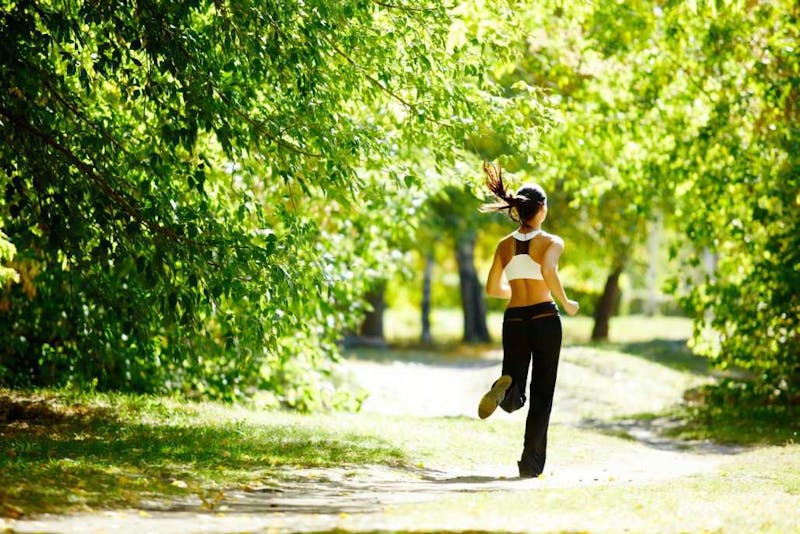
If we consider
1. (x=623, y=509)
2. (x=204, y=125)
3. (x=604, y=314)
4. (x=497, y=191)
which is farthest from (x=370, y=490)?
(x=604, y=314)

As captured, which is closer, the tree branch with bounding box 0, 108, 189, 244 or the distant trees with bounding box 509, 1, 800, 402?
the tree branch with bounding box 0, 108, 189, 244

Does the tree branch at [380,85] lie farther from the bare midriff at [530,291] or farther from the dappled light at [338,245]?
the bare midriff at [530,291]

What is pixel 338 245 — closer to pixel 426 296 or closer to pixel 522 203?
pixel 522 203

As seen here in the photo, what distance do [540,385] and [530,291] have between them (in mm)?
762

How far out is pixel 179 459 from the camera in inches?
345

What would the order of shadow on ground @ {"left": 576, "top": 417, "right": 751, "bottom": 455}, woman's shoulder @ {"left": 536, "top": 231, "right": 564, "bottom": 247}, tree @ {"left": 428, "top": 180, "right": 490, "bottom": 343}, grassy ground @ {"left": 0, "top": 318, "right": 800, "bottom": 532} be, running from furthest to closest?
tree @ {"left": 428, "top": 180, "right": 490, "bottom": 343}, shadow on ground @ {"left": 576, "top": 417, "right": 751, "bottom": 455}, woman's shoulder @ {"left": 536, "top": 231, "right": 564, "bottom": 247}, grassy ground @ {"left": 0, "top": 318, "right": 800, "bottom": 532}

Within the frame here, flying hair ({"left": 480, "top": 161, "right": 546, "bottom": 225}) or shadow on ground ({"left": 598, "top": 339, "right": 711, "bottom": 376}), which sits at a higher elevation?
flying hair ({"left": 480, "top": 161, "right": 546, "bottom": 225})

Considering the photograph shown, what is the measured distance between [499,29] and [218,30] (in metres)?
2.87

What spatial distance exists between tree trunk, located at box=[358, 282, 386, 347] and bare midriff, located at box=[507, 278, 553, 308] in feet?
79.5

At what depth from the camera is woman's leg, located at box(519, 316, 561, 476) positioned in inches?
352

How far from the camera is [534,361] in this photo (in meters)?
9.07

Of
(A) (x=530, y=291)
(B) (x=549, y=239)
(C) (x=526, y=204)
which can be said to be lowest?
(A) (x=530, y=291)

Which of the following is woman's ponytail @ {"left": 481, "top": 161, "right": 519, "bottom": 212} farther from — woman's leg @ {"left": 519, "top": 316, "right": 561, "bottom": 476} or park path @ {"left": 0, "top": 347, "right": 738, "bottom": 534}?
park path @ {"left": 0, "top": 347, "right": 738, "bottom": 534}

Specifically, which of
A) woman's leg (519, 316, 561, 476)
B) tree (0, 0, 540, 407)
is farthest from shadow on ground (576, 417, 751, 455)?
tree (0, 0, 540, 407)
